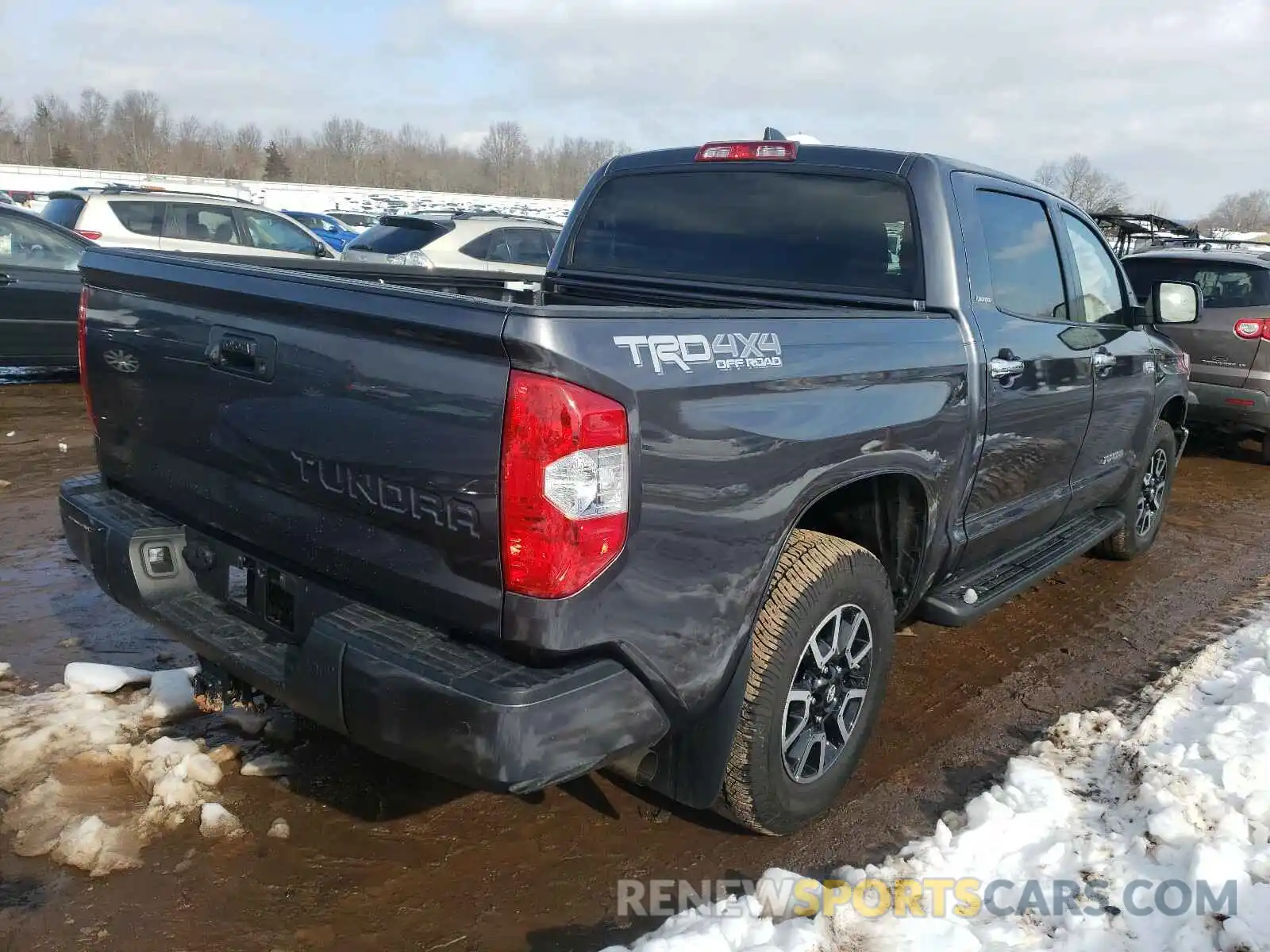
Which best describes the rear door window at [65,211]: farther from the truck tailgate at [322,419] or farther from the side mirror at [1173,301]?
the side mirror at [1173,301]

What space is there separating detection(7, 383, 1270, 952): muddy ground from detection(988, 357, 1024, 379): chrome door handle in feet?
4.30

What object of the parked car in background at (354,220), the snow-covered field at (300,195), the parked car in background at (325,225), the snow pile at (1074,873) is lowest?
the snow pile at (1074,873)

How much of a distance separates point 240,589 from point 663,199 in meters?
2.33

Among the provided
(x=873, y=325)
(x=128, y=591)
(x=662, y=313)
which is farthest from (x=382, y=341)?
(x=873, y=325)

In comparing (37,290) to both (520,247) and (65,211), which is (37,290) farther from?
(520,247)

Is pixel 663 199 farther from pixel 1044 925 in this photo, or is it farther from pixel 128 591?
pixel 1044 925

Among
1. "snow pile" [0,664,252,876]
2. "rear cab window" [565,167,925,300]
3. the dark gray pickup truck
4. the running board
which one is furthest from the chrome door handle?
"snow pile" [0,664,252,876]

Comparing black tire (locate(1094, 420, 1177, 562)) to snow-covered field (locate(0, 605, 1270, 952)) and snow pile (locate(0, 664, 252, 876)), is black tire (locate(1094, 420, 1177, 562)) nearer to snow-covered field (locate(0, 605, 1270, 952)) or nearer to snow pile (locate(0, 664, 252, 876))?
snow-covered field (locate(0, 605, 1270, 952))

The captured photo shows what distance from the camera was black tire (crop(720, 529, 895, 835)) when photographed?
2.62m

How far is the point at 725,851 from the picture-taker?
2865mm

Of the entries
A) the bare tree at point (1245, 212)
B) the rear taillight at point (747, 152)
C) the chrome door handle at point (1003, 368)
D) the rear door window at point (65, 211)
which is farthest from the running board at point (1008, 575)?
the bare tree at point (1245, 212)

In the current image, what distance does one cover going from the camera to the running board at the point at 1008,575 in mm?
3482

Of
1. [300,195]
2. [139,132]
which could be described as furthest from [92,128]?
[300,195]

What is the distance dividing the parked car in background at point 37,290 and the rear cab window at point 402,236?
2672 millimetres
